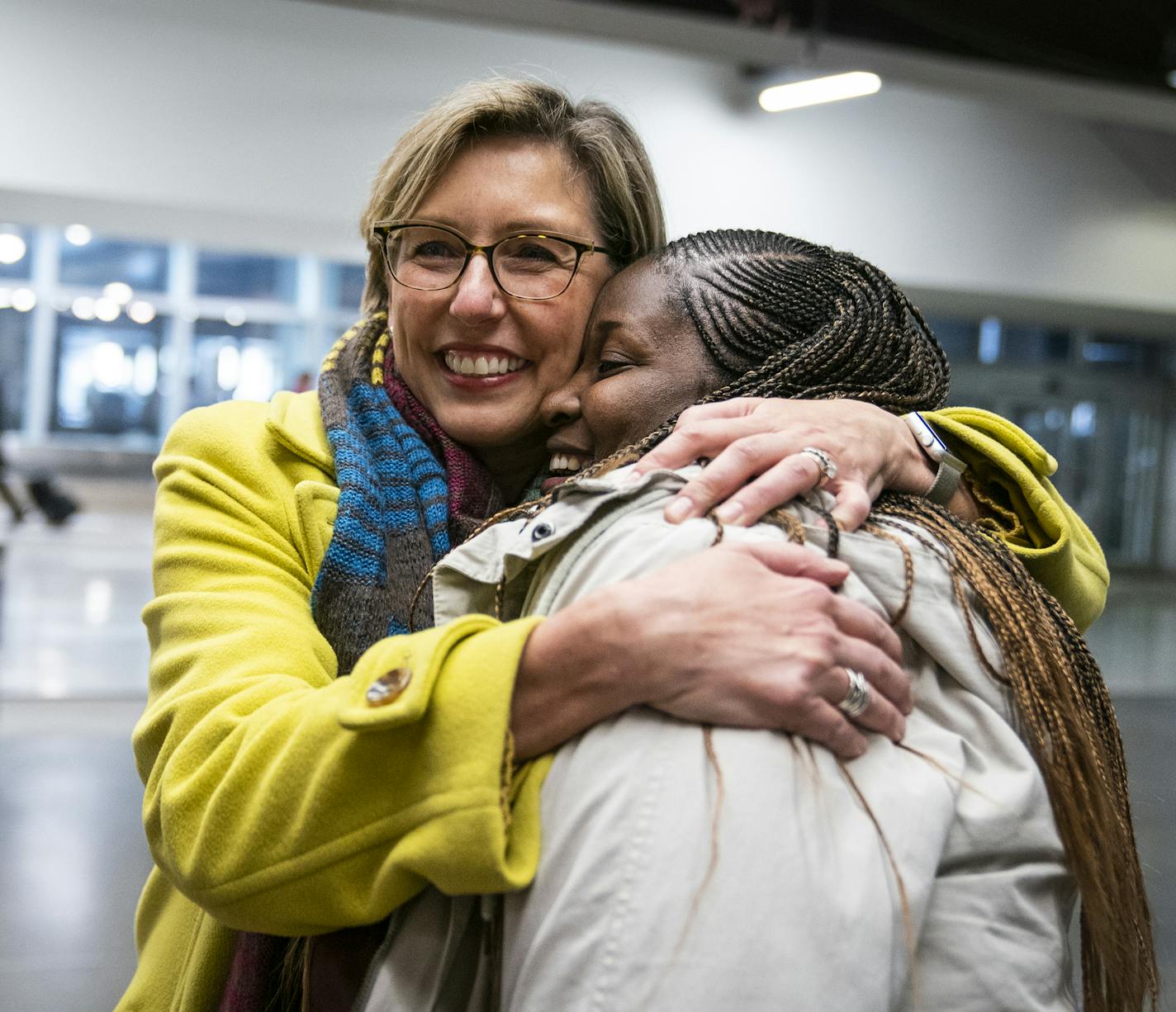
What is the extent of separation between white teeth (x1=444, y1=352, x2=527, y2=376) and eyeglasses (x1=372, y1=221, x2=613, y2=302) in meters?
0.10

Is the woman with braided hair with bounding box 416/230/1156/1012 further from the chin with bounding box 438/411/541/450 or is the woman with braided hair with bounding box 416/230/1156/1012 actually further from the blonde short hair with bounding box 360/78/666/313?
the blonde short hair with bounding box 360/78/666/313

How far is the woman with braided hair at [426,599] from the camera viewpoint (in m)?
1.12

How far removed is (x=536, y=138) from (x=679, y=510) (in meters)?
0.89

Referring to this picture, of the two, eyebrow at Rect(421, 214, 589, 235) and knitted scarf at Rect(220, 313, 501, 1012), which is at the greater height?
eyebrow at Rect(421, 214, 589, 235)

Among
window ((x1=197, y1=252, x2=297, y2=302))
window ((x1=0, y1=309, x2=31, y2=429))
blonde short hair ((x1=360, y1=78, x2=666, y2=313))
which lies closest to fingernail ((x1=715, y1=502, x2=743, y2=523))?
blonde short hair ((x1=360, y1=78, x2=666, y2=313))

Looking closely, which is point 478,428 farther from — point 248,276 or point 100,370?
point 248,276

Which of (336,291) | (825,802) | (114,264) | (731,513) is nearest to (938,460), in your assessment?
(731,513)

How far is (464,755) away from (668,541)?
308 millimetres

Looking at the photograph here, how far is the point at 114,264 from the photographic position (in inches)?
816

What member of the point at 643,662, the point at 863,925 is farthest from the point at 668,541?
the point at 863,925

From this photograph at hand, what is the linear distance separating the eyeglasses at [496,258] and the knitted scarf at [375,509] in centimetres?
18

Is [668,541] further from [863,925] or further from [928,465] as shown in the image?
[928,465]

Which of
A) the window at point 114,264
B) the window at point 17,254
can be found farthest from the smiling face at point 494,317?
the window at point 17,254

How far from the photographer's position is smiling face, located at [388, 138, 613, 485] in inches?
71.9
